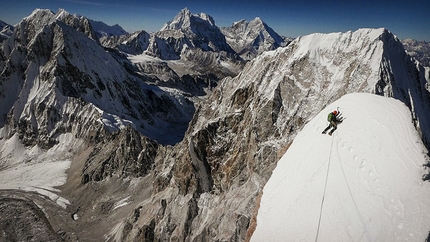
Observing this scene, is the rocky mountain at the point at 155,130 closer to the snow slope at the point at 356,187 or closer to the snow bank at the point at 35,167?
the snow bank at the point at 35,167

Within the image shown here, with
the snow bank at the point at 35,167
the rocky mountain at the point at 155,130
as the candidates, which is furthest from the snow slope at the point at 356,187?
the snow bank at the point at 35,167

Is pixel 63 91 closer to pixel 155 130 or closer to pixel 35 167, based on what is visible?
pixel 35 167

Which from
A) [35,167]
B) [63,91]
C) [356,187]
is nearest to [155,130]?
[63,91]

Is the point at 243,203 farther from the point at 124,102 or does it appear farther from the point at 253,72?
the point at 124,102

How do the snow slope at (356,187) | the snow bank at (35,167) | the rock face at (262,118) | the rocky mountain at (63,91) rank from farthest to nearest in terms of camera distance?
the rocky mountain at (63,91)
the snow bank at (35,167)
the rock face at (262,118)
the snow slope at (356,187)

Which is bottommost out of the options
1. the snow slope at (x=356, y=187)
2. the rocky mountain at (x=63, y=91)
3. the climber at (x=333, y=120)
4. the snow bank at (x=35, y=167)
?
the snow bank at (x=35, y=167)

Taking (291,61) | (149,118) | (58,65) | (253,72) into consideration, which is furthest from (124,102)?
(291,61)
